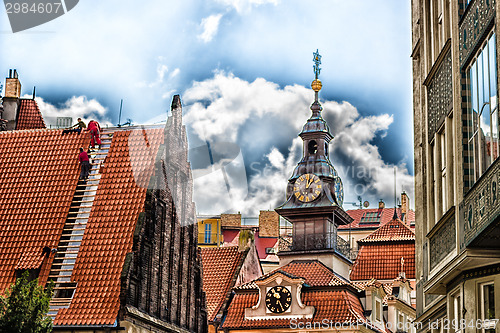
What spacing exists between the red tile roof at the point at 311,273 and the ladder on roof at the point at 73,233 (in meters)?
13.7

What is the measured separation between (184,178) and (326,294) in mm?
11925

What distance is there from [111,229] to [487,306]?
64.5 ft

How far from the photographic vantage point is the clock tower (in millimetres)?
53500

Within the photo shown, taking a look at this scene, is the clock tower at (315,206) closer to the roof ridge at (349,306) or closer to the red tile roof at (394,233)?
the red tile roof at (394,233)

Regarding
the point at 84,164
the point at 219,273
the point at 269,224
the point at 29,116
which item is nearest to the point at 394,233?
the point at 219,273

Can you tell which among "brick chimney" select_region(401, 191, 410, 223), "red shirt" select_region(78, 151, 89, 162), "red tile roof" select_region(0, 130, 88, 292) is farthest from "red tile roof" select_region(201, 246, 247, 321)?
"brick chimney" select_region(401, 191, 410, 223)

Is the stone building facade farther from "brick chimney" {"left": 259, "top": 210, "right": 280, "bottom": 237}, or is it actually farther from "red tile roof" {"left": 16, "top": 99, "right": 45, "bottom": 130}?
"brick chimney" {"left": 259, "top": 210, "right": 280, "bottom": 237}

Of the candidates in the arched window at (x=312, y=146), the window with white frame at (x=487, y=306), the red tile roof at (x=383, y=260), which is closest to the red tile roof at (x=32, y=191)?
the window with white frame at (x=487, y=306)

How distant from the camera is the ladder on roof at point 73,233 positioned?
105 ft

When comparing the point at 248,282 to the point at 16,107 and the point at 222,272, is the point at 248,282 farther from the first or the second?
the point at 16,107

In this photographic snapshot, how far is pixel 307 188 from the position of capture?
182ft

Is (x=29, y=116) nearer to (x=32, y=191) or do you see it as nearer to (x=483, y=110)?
(x=32, y=191)

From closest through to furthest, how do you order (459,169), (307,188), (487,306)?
1. (487,306)
2. (459,169)
3. (307,188)

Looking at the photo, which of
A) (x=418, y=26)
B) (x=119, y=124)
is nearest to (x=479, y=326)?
(x=418, y=26)
